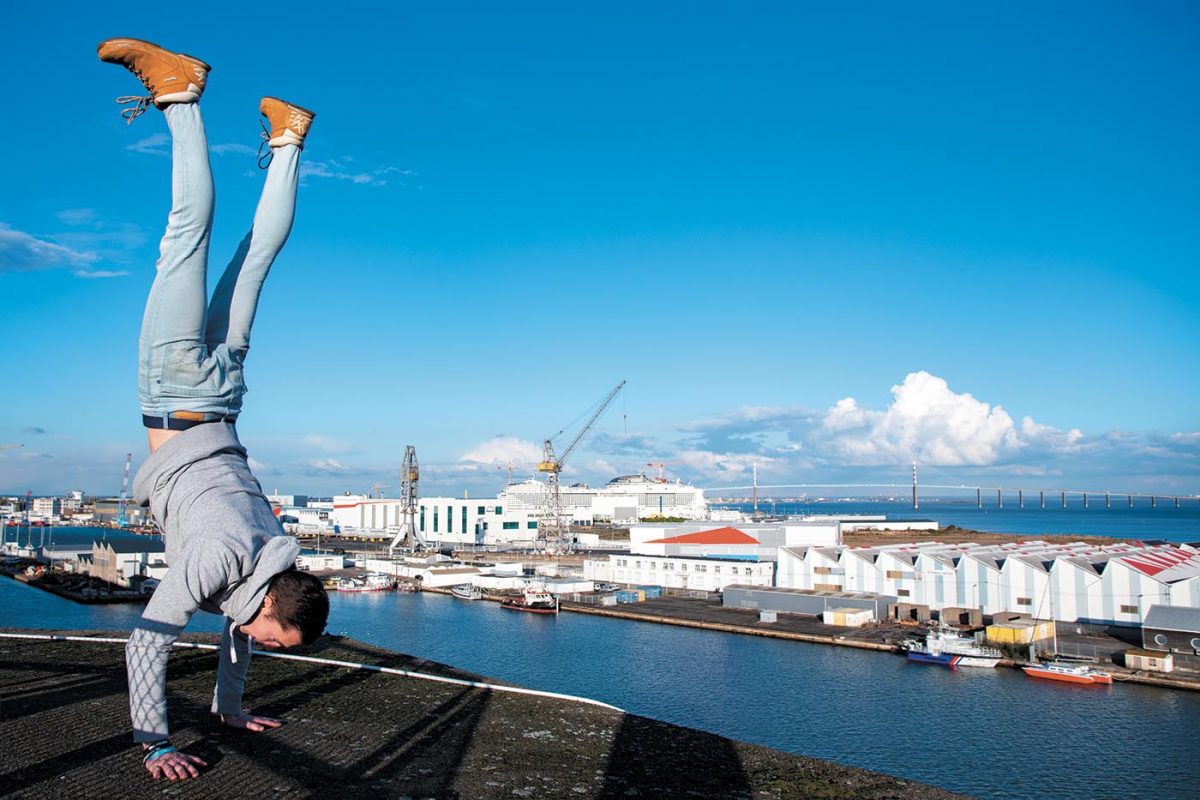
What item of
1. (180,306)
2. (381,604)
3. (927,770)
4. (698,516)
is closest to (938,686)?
(927,770)

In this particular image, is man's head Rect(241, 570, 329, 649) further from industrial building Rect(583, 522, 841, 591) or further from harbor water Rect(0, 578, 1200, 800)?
industrial building Rect(583, 522, 841, 591)

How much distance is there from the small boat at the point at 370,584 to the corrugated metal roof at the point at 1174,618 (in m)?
18.2

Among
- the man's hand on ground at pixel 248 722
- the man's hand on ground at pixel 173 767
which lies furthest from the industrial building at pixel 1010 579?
the man's hand on ground at pixel 173 767

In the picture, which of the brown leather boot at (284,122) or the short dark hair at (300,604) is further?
the brown leather boot at (284,122)

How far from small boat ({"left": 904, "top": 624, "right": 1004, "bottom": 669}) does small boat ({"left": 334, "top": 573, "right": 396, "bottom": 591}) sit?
49.7 ft

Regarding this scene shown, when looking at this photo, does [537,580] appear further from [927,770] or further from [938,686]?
[927,770]

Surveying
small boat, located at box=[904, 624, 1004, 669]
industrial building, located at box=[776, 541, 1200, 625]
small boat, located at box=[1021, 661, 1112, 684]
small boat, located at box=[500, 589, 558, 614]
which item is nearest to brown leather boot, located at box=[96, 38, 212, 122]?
small boat, located at box=[1021, 661, 1112, 684]

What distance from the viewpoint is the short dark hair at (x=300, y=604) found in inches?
54.9

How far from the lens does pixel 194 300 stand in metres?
1.56

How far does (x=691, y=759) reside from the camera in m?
2.52

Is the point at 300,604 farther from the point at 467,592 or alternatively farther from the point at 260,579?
the point at 467,592

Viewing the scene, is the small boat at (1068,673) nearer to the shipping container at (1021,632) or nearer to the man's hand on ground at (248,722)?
the shipping container at (1021,632)

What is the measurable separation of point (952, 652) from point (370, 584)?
16087 millimetres

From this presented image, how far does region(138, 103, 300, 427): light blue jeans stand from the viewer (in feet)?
5.10
